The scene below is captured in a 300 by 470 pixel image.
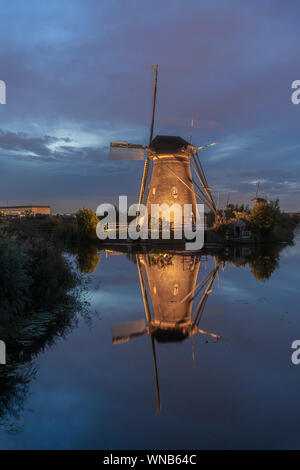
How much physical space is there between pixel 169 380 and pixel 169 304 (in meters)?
4.07

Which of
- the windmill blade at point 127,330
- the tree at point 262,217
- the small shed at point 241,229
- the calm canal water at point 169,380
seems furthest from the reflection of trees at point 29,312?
the tree at point 262,217

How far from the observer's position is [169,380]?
4.55 metres

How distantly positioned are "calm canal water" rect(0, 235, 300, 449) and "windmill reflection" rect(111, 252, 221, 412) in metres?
0.04

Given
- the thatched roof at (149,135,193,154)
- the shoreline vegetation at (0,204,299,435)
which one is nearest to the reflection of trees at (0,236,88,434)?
the shoreline vegetation at (0,204,299,435)

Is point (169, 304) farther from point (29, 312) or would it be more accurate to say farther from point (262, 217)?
point (262, 217)

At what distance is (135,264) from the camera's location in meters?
16.4

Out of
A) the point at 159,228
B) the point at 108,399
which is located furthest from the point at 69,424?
the point at 159,228

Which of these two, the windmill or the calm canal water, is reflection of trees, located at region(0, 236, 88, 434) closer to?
the calm canal water

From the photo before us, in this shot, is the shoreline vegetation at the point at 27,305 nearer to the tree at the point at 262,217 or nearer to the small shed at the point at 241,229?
the small shed at the point at 241,229

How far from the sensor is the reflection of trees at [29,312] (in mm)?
4289

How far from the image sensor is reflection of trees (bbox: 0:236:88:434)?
429 centimetres

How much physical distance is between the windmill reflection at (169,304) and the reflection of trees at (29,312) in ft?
5.09
